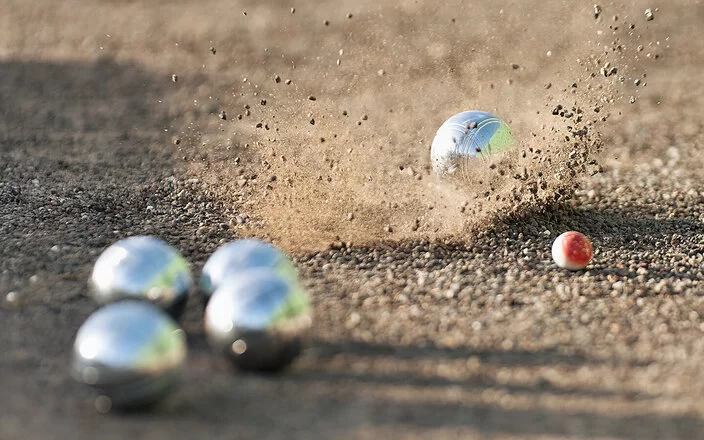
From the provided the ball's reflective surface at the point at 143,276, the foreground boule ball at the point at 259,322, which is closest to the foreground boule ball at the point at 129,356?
the foreground boule ball at the point at 259,322

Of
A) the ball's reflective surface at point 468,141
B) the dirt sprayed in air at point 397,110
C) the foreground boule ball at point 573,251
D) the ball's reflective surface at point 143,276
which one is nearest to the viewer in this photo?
the ball's reflective surface at point 143,276

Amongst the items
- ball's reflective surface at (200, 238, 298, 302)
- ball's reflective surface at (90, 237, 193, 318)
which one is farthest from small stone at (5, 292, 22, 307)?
ball's reflective surface at (200, 238, 298, 302)

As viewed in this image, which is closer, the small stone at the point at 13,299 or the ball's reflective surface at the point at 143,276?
the ball's reflective surface at the point at 143,276

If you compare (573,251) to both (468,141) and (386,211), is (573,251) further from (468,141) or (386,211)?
(386,211)

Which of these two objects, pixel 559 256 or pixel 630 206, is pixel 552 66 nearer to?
pixel 630 206

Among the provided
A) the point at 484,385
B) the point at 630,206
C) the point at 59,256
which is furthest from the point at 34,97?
the point at 484,385

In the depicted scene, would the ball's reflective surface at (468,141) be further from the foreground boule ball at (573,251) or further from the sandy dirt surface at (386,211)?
the foreground boule ball at (573,251)
